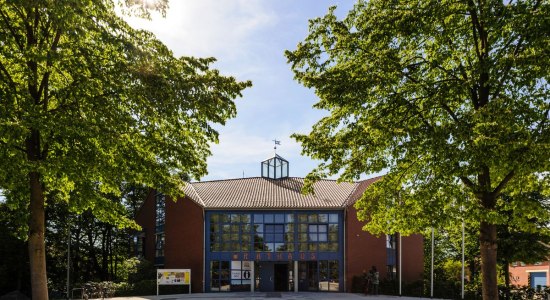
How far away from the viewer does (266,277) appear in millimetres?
30797

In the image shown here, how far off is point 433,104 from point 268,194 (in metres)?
23.0

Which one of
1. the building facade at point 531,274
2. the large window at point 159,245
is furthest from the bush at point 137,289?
the building facade at point 531,274

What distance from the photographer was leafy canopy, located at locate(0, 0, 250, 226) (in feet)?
31.5

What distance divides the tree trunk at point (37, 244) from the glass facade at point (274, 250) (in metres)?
20.5

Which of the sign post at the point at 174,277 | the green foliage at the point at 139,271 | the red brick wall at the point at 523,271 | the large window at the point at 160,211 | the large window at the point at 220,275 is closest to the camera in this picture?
the sign post at the point at 174,277

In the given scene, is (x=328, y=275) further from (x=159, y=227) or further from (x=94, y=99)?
(x=94, y=99)

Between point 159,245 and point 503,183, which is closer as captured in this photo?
point 503,183

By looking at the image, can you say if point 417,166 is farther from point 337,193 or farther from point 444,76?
point 337,193

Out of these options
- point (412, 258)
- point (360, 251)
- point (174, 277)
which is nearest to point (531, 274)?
point (412, 258)

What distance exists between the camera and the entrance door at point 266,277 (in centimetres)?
3070

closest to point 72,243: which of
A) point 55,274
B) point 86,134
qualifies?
point 55,274

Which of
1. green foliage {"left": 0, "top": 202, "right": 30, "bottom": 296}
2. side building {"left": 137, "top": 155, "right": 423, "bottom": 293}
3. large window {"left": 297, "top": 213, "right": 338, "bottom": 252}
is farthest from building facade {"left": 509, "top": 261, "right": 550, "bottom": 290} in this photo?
green foliage {"left": 0, "top": 202, "right": 30, "bottom": 296}

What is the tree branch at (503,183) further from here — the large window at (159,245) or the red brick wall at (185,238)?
the large window at (159,245)

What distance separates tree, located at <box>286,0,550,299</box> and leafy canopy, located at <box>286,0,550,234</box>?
0.09 ft
